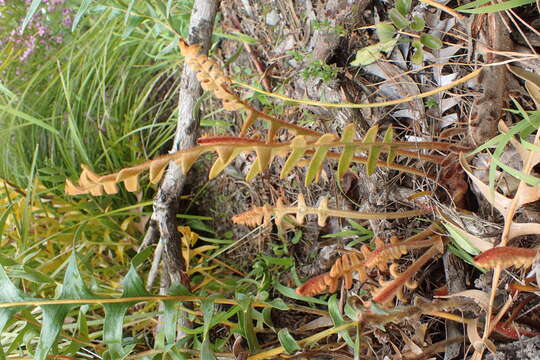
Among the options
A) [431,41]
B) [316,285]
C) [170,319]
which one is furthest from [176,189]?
[431,41]

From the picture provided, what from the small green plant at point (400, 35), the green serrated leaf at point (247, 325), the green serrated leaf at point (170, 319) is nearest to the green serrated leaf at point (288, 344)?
the green serrated leaf at point (247, 325)

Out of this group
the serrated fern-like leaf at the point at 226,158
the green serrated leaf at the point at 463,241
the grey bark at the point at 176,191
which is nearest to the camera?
the serrated fern-like leaf at the point at 226,158

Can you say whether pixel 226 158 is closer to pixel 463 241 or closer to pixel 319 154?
pixel 319 154

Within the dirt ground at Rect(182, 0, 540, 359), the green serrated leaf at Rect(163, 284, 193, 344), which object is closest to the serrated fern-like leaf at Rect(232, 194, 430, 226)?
the dirt ground at Rect(182, 0, 540, 359)

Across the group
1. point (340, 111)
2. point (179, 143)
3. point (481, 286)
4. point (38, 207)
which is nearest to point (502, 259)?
point (481, 286)

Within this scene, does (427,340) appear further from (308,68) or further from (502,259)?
(308,68)

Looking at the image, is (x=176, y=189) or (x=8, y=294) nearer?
(x=8, y=294)

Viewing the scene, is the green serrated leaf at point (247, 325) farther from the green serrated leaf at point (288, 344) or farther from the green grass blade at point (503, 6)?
the green grass blade at point (503, 6)
